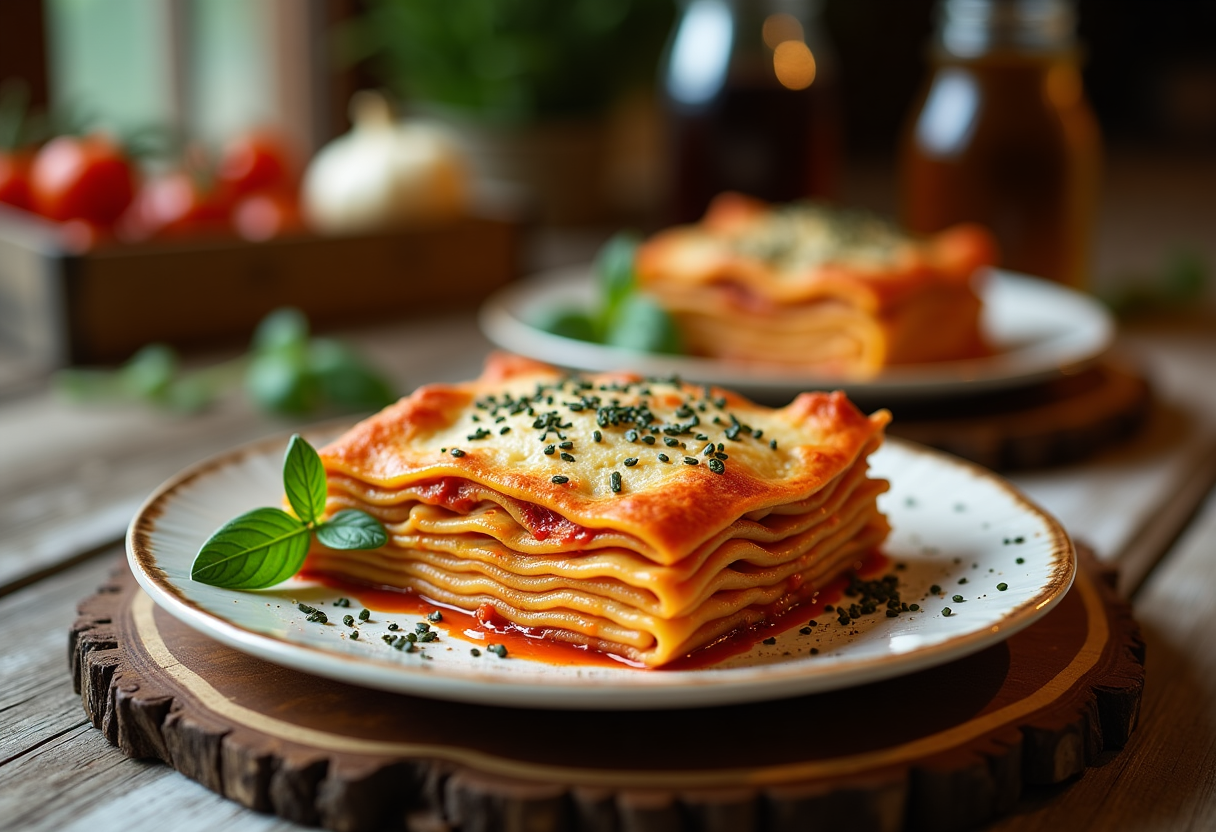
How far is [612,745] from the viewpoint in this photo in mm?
1387

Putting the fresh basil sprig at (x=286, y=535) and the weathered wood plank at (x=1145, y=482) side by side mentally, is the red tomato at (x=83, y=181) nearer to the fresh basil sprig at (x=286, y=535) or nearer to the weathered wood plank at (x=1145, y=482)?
the fresh basil sprig at (x=286, y=535)

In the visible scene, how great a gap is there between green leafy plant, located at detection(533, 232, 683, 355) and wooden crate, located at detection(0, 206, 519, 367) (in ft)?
2.94

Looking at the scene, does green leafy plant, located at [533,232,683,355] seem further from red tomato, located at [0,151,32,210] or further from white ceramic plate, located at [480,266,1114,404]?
red tomato, located at [0,151,32,210]

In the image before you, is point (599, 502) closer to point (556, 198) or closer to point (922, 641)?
point (922, 641)

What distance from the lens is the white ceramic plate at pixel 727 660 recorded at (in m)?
1.30

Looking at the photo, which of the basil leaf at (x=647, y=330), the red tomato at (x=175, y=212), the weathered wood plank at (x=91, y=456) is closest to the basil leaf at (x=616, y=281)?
the basil leaf at (x=647, y=330)

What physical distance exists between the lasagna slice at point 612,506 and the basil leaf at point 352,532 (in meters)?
0.04

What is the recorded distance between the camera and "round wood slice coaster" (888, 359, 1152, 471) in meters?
2.64

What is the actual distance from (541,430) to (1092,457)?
1.57 m

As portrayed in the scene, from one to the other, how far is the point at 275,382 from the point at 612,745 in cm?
171

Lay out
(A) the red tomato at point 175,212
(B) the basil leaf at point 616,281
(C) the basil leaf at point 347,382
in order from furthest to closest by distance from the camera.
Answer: (A) the red tomato at point 175,212 < (B) the basil leaf at point 616,281 < (C) the basil leaf at point 347,382

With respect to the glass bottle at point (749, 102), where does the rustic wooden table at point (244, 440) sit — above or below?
below

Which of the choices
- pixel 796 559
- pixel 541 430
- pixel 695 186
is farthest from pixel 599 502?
pixel 695 186

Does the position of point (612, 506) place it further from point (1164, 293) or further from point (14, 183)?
point (1164, 293)
